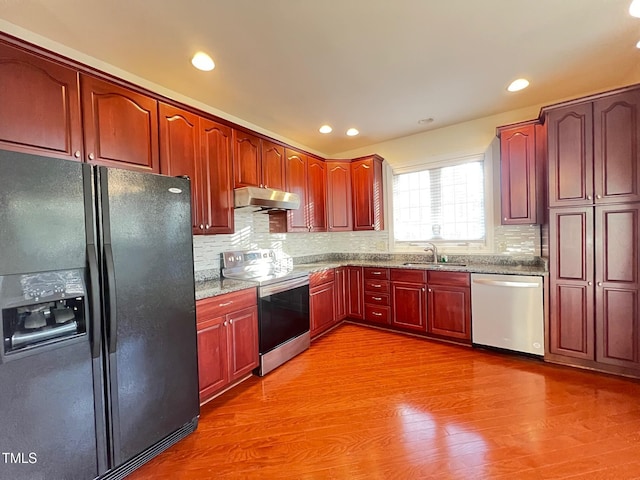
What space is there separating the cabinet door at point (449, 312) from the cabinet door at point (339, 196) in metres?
1.50

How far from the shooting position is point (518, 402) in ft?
6.56

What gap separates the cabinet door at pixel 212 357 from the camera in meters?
1.97

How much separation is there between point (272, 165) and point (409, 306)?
2.41 meters

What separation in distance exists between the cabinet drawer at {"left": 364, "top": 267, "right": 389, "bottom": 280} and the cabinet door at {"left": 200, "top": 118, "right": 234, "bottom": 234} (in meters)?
1.95

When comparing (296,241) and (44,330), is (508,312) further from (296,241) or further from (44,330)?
(44,330)

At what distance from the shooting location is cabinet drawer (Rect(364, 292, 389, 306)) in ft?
11.6

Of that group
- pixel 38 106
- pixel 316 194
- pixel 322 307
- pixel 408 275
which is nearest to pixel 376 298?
pixel 408 275

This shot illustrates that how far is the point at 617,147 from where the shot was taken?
2230mm

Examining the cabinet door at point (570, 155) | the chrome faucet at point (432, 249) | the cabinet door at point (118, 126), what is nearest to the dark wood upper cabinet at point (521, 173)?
the cabinet door at point (570, 155)

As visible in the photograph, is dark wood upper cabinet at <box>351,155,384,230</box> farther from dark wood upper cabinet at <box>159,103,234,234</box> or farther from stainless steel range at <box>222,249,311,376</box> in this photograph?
dark wood upper cabinet at <box>159,103,234,234</box>

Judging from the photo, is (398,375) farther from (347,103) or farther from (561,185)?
(347,103)

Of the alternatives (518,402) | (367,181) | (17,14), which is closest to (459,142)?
(367,181)

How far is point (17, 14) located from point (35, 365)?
200 cm

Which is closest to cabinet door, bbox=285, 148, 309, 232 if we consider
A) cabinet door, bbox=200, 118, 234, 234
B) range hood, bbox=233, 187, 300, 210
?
range hood, bbox=233, 187, 300, 210
